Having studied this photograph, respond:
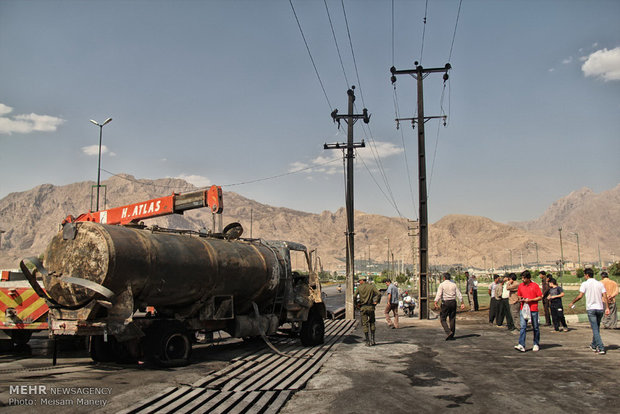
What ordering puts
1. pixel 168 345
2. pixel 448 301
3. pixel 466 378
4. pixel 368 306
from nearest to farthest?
pixel 466 378 → pixel 168 345 → pixel 368 306 → pixel 448 301

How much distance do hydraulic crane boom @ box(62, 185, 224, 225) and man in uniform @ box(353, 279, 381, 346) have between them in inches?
179

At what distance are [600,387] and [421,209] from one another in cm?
1470

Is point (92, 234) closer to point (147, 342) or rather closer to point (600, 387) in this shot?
point (147, 342)

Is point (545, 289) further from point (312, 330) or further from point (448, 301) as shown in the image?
point (312, 330)

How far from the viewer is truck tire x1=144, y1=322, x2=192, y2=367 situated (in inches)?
371

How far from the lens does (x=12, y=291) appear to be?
1083 cm

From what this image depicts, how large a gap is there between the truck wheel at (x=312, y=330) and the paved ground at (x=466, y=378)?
2.47 feet

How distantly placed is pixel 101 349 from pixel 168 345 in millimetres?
1527

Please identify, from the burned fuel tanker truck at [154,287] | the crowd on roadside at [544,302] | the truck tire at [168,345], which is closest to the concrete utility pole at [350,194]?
the crowd on roadside at [544,302]

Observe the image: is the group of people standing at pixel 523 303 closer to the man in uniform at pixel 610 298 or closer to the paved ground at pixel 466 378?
the man in uniform at pixel 610 298

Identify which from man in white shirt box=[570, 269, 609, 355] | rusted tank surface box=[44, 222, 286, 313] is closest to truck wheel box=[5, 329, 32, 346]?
rusted tank surface box=[44, 222, 286, 313]

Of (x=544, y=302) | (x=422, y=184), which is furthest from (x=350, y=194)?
(x=544, y=302)

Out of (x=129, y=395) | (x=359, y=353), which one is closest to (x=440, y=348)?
(x=359, y=353)

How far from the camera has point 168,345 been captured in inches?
385
